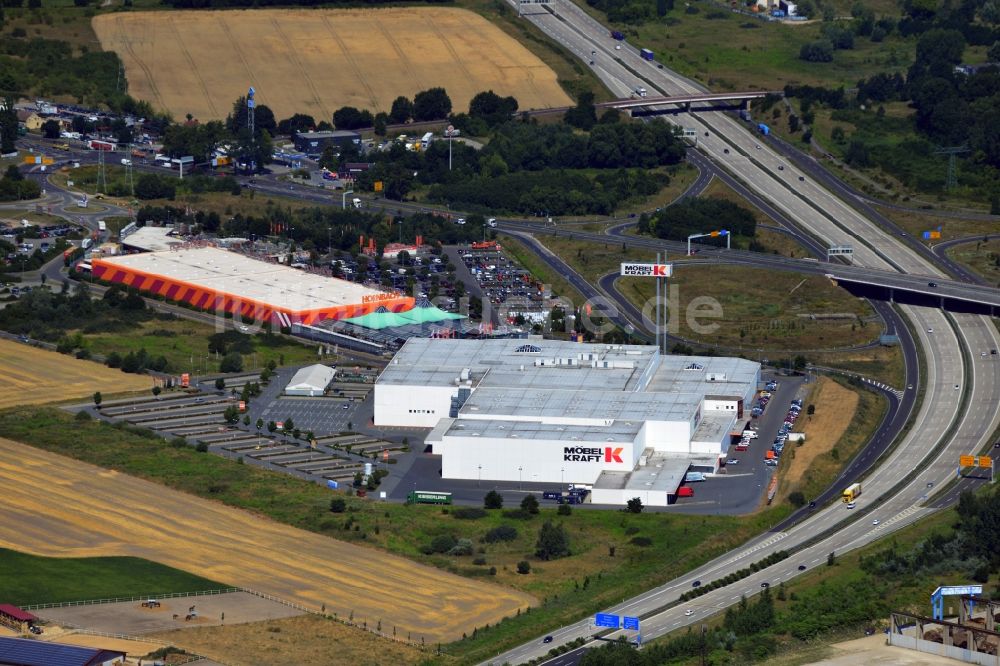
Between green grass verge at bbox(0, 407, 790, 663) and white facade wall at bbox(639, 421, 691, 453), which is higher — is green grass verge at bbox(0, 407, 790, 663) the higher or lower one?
the lower one

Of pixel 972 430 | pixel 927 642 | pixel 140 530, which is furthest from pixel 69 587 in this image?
pixel 972 430

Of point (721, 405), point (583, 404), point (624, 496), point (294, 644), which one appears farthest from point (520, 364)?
point (294, 644)

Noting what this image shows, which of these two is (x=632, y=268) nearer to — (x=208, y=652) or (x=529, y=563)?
(x=529, y=563)

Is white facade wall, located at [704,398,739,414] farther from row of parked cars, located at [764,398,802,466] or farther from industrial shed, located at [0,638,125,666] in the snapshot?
industrial shed, located at [0,638,125,666]

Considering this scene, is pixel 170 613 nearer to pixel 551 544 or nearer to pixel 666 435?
pixel 551 544

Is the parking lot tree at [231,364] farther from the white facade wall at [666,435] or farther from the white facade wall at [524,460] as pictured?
the white facade wall at [666,435]

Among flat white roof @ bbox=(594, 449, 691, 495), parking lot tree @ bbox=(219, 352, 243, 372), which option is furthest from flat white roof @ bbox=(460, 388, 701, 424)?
parking lot tree @ bbox=(219, 352, 243, 372)
